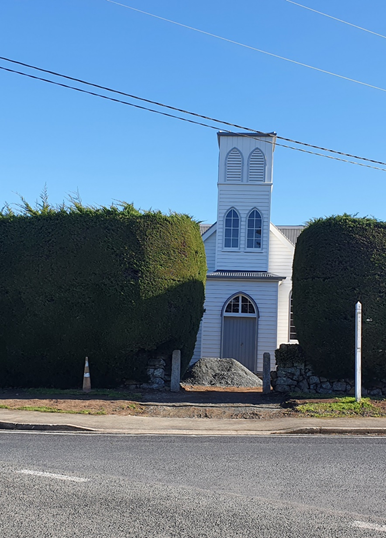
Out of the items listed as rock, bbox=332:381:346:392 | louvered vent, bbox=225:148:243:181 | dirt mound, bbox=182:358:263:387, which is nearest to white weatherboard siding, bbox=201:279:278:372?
dirt mound, bbox=182:358:263:387

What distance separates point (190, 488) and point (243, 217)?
1824 cm

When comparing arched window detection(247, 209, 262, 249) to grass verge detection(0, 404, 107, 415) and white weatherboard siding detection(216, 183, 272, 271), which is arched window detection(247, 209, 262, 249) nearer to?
white weatherboard siding detection(216, 183, 272, 271)

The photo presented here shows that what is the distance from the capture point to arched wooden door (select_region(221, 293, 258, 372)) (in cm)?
2234

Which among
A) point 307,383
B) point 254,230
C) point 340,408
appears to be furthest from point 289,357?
point 254,230

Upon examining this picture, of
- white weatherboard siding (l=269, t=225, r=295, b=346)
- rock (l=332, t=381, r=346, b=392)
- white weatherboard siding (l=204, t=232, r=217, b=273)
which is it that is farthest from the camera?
white weatherboard siding (l=204, t=232, r=217, b=273)

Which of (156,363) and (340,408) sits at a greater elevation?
(156,363)

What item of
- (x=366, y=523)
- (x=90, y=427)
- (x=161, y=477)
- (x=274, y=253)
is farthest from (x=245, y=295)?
(x=366, y=523)

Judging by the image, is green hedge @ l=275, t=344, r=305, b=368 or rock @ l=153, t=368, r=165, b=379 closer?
green hedge @ l=275, t=344, r=305, b=368

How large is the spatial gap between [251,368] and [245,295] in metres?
2.93

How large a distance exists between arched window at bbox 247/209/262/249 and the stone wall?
30.7ft

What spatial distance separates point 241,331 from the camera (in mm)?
22562

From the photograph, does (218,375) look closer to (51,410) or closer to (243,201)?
(51,410)

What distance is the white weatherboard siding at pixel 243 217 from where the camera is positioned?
2323 cm

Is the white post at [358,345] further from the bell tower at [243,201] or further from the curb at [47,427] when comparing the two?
the bell tower at [243,201]
